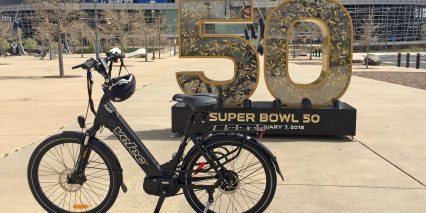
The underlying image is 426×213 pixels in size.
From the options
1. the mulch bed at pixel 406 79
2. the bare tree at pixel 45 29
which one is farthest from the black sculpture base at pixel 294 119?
the bare tree at pixel 45 29

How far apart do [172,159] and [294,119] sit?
3493mm

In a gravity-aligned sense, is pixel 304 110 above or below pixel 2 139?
above

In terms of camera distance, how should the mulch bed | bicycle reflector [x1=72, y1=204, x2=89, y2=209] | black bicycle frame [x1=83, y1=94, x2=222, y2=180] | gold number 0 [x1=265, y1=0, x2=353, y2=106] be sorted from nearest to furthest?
black bicycle frame [x1=83, y1=94, x2=222, y2=180] → bicycle reflector [x1=72, y1=204, x2=89, y2=209] → gold number 0 [x1=265, y1=0, x2=353, y2=106] → the mulch bed

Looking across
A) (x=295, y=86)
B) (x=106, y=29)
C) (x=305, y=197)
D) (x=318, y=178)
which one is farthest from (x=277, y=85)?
(x=106, y=29)

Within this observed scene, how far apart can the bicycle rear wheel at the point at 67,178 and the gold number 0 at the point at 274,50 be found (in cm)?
340

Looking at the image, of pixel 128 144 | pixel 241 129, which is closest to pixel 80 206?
pixel 128 144

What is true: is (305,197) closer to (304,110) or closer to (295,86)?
(304,110)

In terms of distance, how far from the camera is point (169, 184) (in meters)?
3.37

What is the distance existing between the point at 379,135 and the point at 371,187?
275 centimetres

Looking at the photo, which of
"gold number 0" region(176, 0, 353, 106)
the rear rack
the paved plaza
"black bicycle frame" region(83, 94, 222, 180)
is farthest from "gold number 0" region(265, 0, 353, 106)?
"black bicycle frame" region(83, 94, 222, 180)

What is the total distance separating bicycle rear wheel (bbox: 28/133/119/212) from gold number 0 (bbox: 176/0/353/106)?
3.40m

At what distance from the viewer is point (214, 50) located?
7.00 meters

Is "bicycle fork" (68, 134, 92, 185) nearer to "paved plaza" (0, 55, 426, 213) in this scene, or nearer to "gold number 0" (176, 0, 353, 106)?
"paved plaza" (0, 55, 426, 213)

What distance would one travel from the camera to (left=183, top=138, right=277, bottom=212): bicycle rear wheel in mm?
3277
